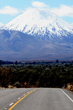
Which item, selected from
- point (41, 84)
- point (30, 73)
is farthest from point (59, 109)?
point (30, 73)

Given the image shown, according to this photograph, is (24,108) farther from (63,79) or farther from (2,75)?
(63,79)

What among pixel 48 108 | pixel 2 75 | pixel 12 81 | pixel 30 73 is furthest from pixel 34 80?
pixel 48 108

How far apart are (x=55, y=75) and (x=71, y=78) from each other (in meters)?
5.48

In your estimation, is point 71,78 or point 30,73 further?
point 30,73

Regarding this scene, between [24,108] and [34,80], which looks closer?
[24,108]

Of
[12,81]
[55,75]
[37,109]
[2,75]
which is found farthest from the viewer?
[55,75]

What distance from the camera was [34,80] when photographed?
330 feet

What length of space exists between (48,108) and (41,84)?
3050 inches

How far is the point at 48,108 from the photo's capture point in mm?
17328

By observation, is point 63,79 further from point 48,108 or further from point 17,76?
point 48,108

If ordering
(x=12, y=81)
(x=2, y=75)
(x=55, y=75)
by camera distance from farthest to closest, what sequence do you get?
(x=55, y=75)
(x=12, y=81)
(x=2, y=75)

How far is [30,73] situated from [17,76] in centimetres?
702

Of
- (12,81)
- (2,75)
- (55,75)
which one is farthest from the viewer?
(55,75)

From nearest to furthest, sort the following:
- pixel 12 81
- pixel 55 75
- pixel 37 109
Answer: pixel 37 109, pixel 12 81, pixel 55 75
